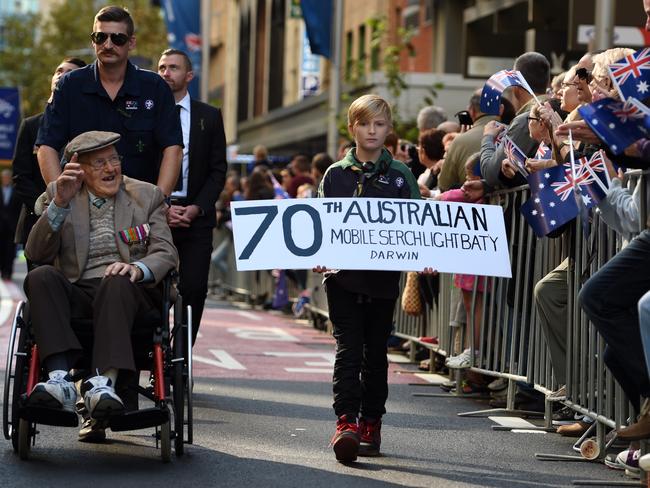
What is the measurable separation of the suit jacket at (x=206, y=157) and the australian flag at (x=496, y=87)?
1745 mm

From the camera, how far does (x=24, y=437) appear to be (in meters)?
7.45

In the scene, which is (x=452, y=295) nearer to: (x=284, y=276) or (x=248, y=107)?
(x=284, y=276)

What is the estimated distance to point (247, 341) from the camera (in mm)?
15906

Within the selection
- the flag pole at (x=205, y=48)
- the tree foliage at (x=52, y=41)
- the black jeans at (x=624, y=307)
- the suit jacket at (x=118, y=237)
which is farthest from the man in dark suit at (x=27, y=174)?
the tree foliage at (x=52, y=41)

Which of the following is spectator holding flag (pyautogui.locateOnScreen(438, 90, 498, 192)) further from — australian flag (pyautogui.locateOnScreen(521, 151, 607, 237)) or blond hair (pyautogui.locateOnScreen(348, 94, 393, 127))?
blond hair (pyautogui.locateOnScreen(348, 94, 393, 127))

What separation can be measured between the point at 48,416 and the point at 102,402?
0.78ft

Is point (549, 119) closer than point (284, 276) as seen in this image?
Yes

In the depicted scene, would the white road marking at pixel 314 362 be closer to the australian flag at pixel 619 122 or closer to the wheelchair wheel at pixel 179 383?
the wheelchair wheel at pixel 179 383

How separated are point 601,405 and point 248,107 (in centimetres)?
5013

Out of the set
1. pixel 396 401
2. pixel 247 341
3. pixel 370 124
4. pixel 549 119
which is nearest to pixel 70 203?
pixel 370 124

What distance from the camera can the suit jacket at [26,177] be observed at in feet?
33.8

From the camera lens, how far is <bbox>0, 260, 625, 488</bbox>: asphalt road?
23.7ft

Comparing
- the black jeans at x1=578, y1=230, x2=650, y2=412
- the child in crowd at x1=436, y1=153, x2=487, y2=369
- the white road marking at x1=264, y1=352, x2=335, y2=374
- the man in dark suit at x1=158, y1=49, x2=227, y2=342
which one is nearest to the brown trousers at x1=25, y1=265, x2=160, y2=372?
the black jeans at x1=578, y1=230, x2=650, y2=412

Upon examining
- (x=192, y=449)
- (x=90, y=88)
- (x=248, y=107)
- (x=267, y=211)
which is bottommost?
(x=192, y=449)
